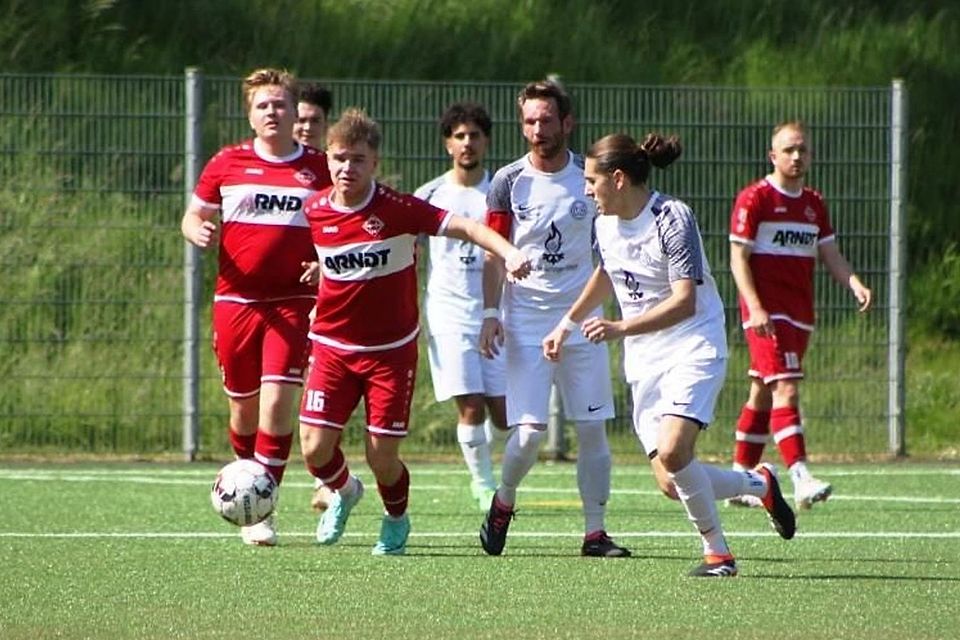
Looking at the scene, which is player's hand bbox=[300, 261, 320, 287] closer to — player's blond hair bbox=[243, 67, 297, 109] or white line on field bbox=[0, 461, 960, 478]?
player's blond hair bbox=[243, 67, 297, 109]

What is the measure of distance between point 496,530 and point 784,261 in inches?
131

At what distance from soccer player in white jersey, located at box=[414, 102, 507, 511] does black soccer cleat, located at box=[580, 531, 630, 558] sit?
99.1 inches

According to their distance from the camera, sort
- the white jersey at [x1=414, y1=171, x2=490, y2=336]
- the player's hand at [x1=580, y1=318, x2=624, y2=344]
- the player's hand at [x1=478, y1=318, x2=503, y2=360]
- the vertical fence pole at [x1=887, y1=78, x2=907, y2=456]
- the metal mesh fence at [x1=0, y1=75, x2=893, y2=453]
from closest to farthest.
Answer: the player's hand at [x1=580, y1=318, x2=624, y2=344] < the player's hand at [x1=478, y1=318, x2=503, y2=360] < the white jersey at [x1=414, y1=171, x2=490, y2=336] < the metal mesh fence at [x1=0, y1=75, x2=893, y2=453] < the vertical fence pole at [x1=887, y1=78, x2=907, y2=456]

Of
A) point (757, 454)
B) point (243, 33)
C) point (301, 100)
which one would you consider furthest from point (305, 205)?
point (243, 33)

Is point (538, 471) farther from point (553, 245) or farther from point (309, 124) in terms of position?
point (553, 245)

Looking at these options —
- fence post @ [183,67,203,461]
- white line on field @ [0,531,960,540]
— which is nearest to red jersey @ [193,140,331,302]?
white line on field @ [0,531,960,540]

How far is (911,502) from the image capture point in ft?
40.2

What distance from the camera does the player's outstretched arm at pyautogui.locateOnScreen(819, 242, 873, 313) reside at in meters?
11.5

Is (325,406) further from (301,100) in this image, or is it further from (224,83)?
(224,83)

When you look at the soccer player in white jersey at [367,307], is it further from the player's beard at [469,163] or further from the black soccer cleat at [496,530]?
the player's beard at [469,163]

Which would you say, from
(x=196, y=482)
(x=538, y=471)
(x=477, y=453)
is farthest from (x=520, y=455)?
(x=538, y=471)

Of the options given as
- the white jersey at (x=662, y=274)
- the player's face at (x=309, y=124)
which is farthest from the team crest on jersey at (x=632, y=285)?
the player's face at (x=309, y=124)

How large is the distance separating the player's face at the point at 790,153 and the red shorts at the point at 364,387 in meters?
3.36

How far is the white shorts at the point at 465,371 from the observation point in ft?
41.0
